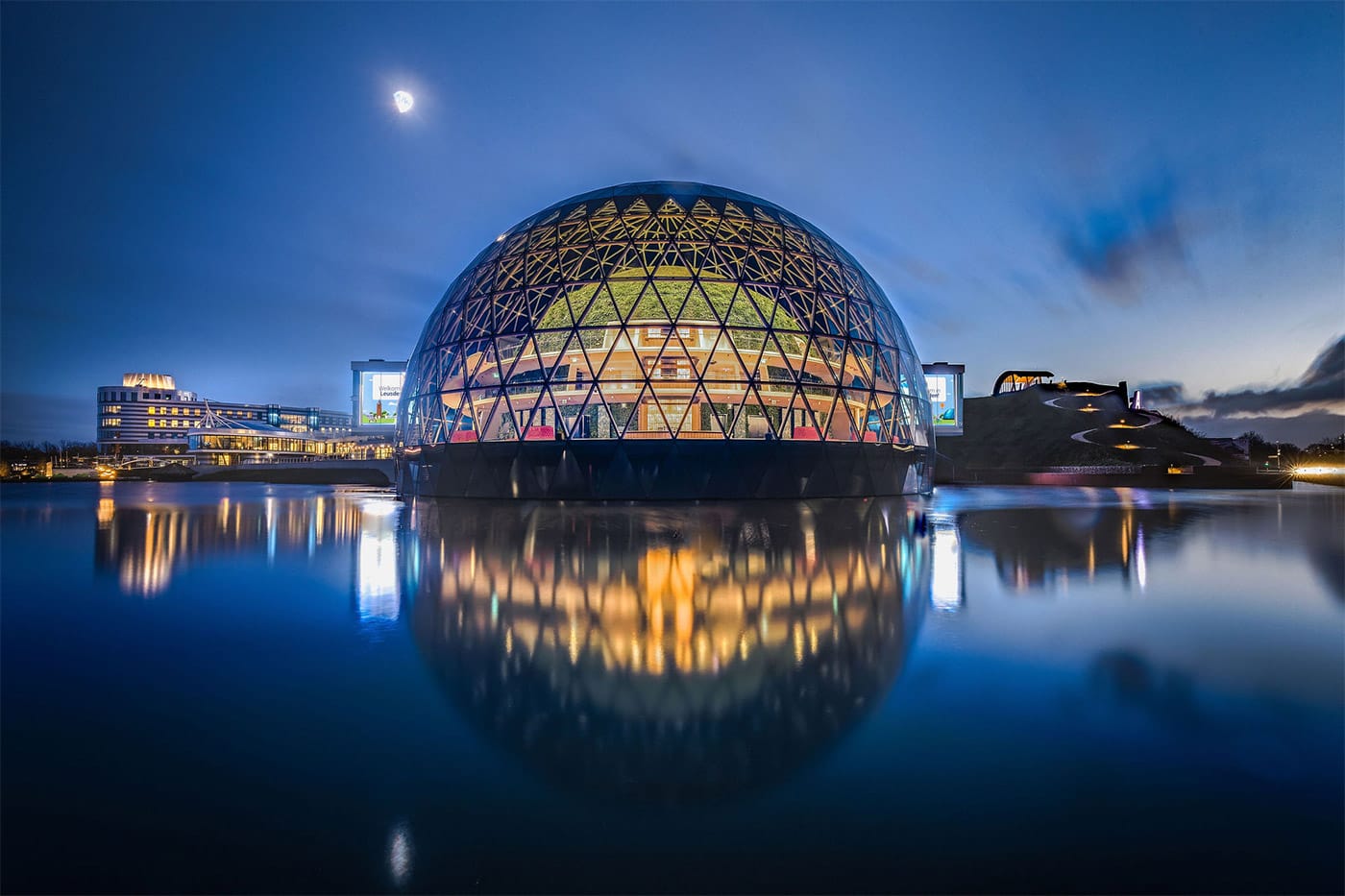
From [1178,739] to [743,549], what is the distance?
7.01 m

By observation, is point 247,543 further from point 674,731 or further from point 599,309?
point 599,309

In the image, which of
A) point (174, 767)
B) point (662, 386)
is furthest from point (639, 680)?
point (662, 386)

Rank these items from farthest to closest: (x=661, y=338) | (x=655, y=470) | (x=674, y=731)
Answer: (x=661, y=338)
(x=655, y=470)
(x=674, y=731)

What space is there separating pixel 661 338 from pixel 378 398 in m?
20.7

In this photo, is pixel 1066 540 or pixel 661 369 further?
pixel 661 369

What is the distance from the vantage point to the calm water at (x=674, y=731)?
2441mm

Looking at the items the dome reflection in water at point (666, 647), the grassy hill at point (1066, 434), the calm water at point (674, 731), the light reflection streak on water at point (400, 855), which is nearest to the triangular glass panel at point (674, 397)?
the dome reflection in water at point (666, 647)

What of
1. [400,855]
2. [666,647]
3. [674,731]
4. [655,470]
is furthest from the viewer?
[655,470]

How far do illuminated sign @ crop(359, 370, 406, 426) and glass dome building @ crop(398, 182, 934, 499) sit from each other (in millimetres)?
8478

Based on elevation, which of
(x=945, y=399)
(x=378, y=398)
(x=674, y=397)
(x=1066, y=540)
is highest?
(x=378, y=398)

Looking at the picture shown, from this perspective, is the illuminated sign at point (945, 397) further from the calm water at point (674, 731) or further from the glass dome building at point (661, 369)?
the calm water at point (674, 731)

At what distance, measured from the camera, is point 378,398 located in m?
36.7

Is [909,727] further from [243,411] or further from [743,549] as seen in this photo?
[243,411]

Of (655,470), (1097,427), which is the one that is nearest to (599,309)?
(655,470)
